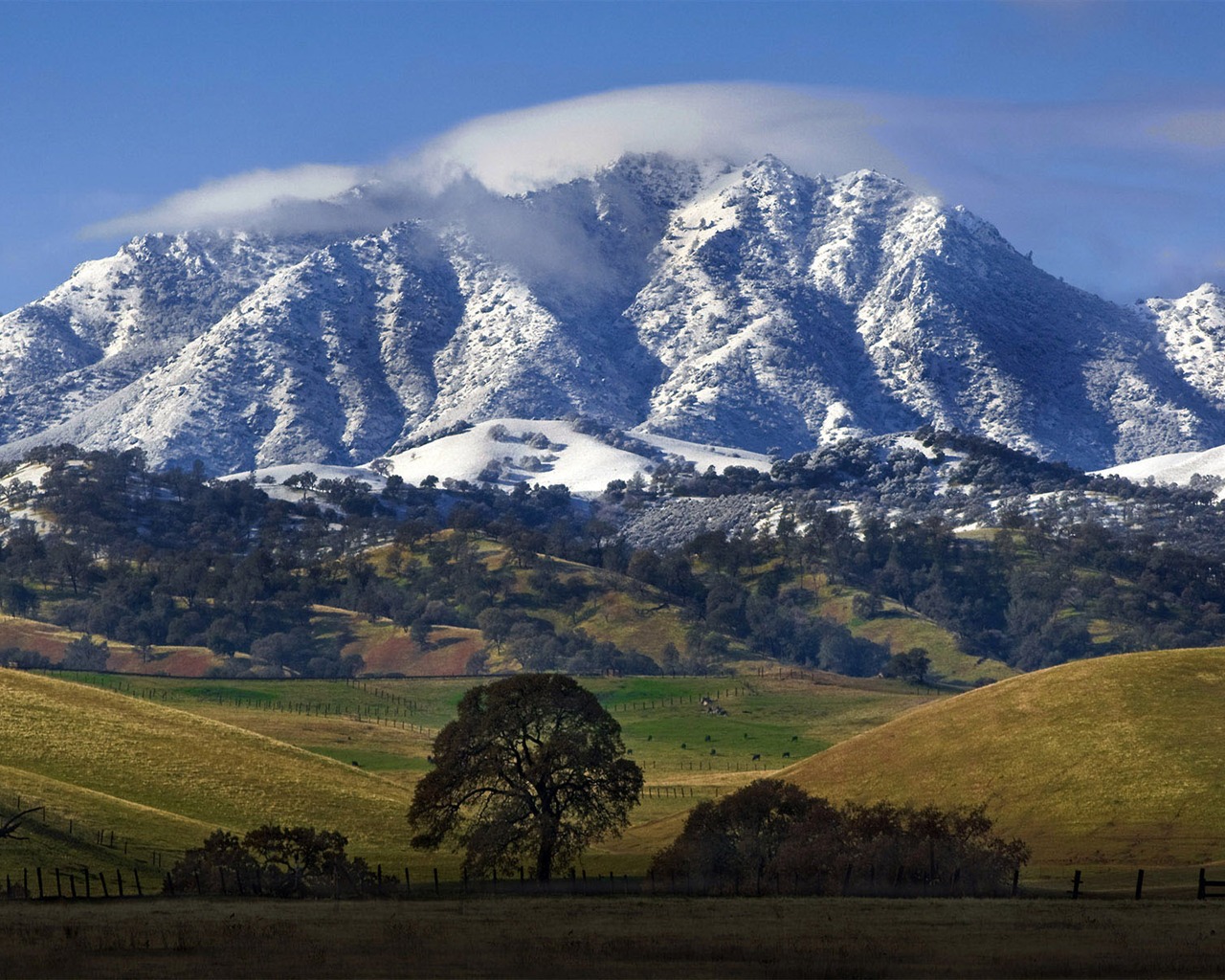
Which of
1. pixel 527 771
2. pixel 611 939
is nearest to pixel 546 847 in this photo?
pixel 527 771

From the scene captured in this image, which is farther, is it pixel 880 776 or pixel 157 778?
pixel 880 776

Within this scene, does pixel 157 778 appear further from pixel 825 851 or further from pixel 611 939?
pixel 611 939

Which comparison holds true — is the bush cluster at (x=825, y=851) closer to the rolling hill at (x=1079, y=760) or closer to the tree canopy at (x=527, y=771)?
the tree canopy at (x=527, y=771)

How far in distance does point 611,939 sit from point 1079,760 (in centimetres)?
6405

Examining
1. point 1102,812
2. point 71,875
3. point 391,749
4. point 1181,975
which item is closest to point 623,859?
point 1102,812

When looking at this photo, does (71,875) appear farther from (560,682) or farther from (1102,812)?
(1102,812)

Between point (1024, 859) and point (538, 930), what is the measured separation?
33432 millimetres

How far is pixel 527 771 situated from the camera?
8388 centimetres

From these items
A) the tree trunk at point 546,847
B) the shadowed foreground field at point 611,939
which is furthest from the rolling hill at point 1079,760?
the shadowed foreground field at point 611,939

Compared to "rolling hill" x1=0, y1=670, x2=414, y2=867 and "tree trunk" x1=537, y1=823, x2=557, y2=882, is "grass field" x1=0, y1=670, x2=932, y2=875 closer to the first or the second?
"rolling hill" x1=0, y1=670, x2=414, y2=867

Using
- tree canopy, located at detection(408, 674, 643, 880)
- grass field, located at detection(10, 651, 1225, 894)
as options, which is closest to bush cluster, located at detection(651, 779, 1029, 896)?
grass field, located at detection(10, 651, 1225, 894)

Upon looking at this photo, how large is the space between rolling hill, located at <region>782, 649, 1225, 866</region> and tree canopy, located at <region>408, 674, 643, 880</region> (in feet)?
82.4

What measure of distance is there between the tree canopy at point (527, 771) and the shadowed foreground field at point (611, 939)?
19.5 meters

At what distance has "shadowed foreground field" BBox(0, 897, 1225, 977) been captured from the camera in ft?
153
